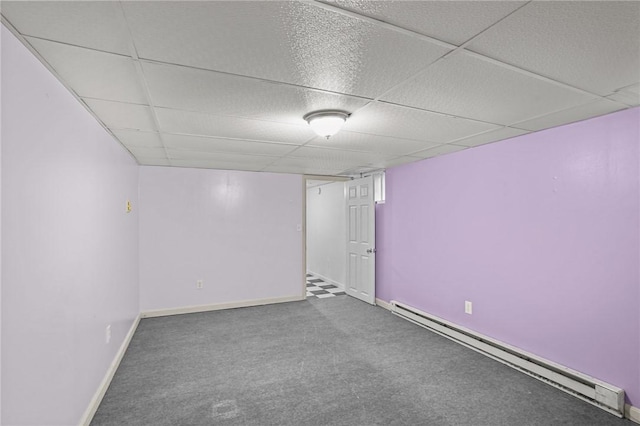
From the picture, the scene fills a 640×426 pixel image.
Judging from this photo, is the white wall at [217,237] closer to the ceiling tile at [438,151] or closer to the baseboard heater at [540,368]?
the ceiling tile at [438,151]

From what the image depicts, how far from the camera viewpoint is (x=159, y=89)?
6.09 feet

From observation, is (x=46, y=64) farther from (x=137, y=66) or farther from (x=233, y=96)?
(x=233, y=96)

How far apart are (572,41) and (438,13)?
2.18 ft

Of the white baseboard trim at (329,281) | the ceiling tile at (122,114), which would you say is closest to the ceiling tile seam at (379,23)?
the ceiling tile at (122,114)

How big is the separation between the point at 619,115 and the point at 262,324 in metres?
4.11

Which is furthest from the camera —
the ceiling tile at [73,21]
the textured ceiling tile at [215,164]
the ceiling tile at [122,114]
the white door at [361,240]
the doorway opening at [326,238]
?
the doorway opening at [326,238]

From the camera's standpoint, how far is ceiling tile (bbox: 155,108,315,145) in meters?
2.36

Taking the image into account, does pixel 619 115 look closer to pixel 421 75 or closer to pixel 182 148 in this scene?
pixel 421 75

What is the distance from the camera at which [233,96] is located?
1.98m

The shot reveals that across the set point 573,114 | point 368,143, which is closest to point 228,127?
point 368,143

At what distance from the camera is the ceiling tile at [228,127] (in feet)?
7.75

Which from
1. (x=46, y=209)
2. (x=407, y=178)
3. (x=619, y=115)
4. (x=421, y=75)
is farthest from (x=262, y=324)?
(x=619, y=115)

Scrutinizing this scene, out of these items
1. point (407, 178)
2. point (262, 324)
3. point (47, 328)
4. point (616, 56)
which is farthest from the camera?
point (407, 178)

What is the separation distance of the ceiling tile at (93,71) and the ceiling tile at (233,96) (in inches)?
3.9
